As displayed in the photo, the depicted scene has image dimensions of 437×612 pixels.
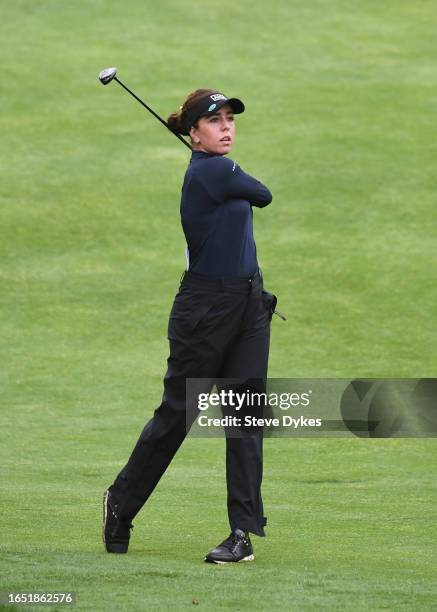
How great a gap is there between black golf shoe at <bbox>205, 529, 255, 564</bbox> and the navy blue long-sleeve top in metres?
1.09

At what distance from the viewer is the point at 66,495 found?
25.8 feet

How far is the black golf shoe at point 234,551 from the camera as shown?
570 centimetres

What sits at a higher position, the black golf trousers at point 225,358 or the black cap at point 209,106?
the black cap at point 209,106

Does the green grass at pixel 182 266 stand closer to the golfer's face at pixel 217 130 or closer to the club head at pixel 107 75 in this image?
the golfer's face at pixel 217 130

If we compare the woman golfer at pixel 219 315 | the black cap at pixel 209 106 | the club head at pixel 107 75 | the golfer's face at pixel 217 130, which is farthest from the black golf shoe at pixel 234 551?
the club head at pixel 107 75

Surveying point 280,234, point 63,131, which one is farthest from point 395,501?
point 63,131

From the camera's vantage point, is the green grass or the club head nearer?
the green grass

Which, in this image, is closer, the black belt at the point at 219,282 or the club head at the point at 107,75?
the black belt at the point at 219,282

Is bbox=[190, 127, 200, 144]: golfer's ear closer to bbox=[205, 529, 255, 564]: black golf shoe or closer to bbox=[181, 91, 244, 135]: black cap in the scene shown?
bbox=[181, 91, 244, 135]: black cap

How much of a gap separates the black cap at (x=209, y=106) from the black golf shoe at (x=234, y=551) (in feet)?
5.82

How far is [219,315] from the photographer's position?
5.86 m

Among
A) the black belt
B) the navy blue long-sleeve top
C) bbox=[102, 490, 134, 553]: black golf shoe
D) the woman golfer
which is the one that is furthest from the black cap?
bbox=[102, 490, 134, 553]: black golf shoe

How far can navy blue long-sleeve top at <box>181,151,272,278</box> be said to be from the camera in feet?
19.1

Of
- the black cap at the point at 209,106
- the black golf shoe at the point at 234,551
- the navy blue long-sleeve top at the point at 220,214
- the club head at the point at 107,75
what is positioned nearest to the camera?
the black golf shoe at the point at 234,551
